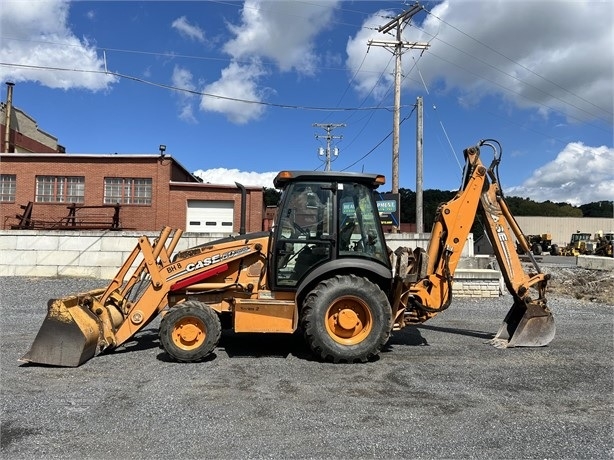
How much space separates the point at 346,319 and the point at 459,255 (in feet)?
6.83

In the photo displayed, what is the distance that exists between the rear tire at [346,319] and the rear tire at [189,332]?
1.14 m

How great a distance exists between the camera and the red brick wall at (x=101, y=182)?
23562mm

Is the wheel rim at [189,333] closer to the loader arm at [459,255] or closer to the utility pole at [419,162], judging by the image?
the loader arm at [459,255]

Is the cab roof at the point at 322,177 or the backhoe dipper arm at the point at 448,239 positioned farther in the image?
the backhoe dipper arm at the point at 448,239

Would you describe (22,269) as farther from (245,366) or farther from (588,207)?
(588,207)

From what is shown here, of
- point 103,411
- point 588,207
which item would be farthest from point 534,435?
point 588,207

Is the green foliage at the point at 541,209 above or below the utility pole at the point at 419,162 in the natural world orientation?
above

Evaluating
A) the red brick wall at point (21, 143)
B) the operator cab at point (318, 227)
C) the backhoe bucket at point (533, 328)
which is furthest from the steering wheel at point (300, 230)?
the red brick wall at point (21, 143)

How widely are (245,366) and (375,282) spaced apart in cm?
195

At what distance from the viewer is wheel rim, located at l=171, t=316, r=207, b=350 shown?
226 inches

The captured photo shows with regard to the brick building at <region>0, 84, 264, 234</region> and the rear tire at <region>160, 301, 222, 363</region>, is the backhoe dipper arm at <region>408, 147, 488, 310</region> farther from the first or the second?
the brick building at <region>0, 84, 264, 234</region>

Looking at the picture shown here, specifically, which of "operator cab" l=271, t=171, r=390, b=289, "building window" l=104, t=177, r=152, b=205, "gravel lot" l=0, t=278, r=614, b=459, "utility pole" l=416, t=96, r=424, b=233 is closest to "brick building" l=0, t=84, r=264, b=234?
"building window" l=104, t=177, r=152, b=205

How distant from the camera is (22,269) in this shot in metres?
13.6

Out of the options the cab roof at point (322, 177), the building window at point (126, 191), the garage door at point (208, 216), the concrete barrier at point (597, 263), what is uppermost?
the building window at point (126, 191)
